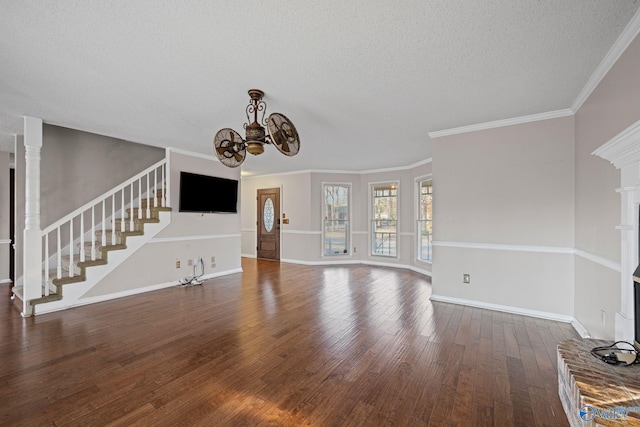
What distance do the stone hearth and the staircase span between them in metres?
4.91

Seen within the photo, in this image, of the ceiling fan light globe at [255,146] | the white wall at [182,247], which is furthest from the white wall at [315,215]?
the ceiling fan light globe at [255,146]

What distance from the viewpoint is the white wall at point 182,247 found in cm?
455

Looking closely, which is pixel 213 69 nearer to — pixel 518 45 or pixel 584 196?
pixel 518 45

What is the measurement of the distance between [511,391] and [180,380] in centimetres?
243

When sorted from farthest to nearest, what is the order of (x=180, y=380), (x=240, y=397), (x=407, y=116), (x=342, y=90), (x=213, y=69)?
(x=407, y=116)
(x=342, y=90)
(x=213, y=69)
(x=180, y=380)
(x=240, y=397)

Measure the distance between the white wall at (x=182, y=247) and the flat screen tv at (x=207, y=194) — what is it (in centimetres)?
13

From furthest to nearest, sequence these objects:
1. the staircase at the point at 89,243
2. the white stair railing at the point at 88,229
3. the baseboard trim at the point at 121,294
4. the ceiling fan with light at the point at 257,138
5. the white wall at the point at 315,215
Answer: the white wall at the point at 315,215, the white stair railing at the point at 88,229, the baseboard trim at the point at 121,294, the staircase at the point at 89,243, the ceiling fan with light at the point at 257,138

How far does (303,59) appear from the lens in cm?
223

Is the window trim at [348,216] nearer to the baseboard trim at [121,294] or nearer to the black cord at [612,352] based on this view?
the baseboard trim at [121,294]

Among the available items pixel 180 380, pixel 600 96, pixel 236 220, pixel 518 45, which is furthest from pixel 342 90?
pixel 236 220

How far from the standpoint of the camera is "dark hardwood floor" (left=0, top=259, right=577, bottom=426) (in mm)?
1822

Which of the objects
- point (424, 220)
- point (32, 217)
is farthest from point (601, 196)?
point (32, 217)

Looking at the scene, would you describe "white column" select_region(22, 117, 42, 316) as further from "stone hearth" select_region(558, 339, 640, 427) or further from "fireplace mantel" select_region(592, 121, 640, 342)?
"fireplace mantel" select_region(592, 121, 640, 342)

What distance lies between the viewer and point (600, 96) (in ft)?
8.32
